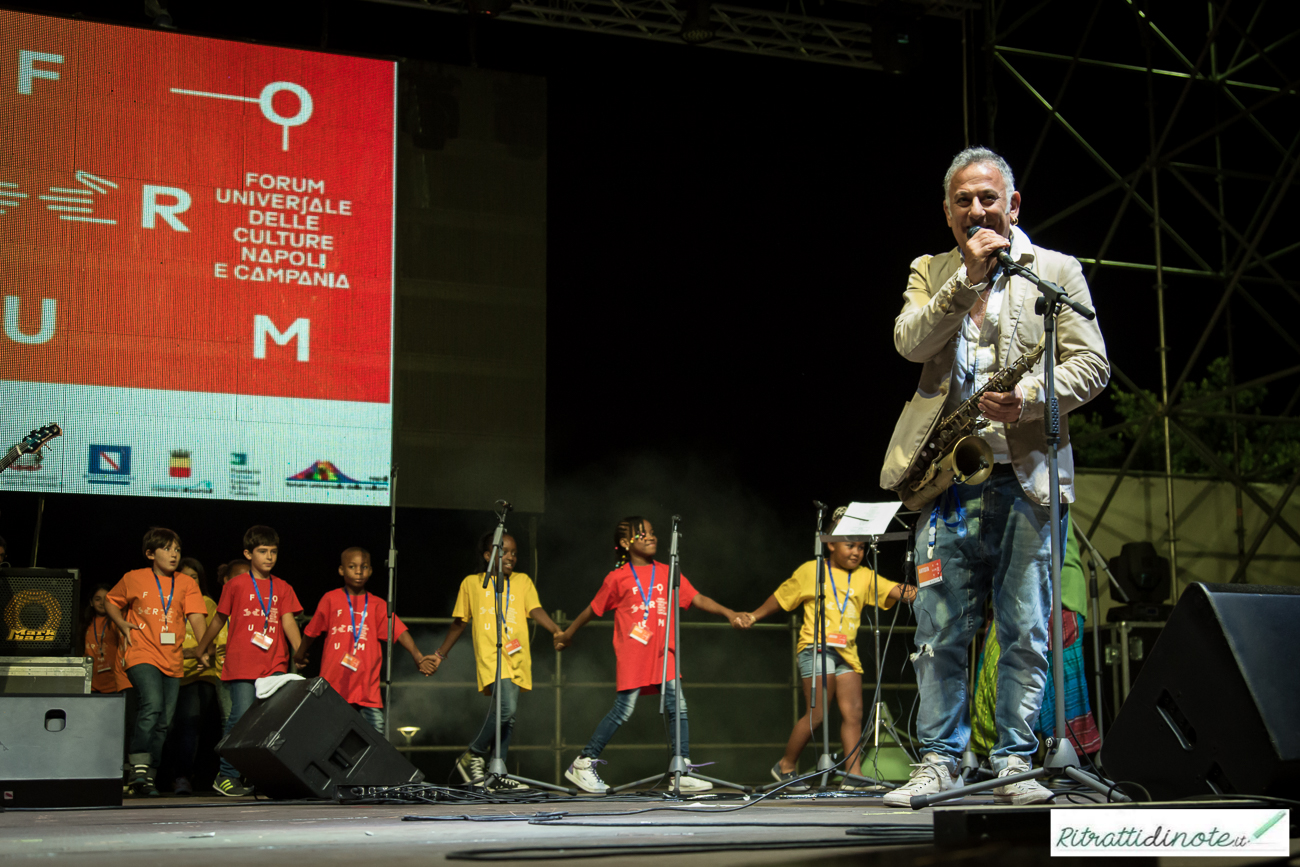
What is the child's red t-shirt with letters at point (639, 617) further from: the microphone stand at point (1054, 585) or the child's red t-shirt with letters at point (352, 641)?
the microphone stand at point (1054, 585)

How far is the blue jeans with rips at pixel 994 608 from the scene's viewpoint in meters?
3.03

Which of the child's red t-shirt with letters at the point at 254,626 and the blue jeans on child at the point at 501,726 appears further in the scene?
the child's red t-shirt with letters at the point at 254,626

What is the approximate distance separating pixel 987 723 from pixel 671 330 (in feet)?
11.8

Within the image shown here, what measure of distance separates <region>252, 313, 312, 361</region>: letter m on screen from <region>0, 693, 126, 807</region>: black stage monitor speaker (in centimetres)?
236

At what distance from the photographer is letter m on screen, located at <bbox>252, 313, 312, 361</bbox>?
6.68 meters

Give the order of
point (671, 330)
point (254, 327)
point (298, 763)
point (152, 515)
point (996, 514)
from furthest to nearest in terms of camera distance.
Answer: point (671, 330) < point (152, 515) < point (254, 327) < point (298, 763) < point (996, 514)

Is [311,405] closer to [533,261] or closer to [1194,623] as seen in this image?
[533,261]

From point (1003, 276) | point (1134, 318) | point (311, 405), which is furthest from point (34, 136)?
point (1134, 318)

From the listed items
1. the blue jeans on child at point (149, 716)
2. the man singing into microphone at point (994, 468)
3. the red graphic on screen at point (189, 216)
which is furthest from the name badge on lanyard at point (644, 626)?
the man singing into microphone at point (994, 468)

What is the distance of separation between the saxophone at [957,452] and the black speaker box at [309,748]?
2.83 m

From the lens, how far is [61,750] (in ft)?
15.6

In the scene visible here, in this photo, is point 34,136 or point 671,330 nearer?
point 34,136

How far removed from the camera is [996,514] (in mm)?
3086

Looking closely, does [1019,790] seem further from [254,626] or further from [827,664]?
[254,626]
